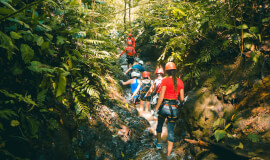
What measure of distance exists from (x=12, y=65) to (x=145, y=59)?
12325 millimetres

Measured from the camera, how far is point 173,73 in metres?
4.51

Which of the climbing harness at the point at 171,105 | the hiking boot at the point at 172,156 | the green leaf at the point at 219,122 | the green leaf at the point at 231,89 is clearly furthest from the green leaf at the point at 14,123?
the green leaf at the point at 231,89

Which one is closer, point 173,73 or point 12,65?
point 12,65

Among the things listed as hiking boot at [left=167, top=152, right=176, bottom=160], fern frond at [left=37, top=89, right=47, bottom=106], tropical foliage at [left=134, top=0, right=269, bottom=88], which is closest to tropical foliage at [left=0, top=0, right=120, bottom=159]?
fern frond at [left=37, top=89, right=47, bottom=106]

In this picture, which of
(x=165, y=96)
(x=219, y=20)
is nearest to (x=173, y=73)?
(x=165, y=96)

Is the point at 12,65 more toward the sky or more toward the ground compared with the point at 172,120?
more toward the sky

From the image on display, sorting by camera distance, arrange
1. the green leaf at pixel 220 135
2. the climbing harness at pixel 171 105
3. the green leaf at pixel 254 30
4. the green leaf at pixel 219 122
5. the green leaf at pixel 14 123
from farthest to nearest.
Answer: the climbing harness at pixel 171 105 < the green leaf at pixel 254 30 < the green leaf at pixel 219 122 < the green leaf at pixel 220 135 < the green leaf at pixel 14 123

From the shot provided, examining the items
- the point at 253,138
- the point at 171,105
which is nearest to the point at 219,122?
the point at 253,138

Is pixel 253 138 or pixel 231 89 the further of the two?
pixel 231 89

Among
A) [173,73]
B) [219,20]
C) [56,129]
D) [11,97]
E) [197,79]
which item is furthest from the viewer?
[197,79]

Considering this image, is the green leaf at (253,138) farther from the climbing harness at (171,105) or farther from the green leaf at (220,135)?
the climbing harness at (171,105)

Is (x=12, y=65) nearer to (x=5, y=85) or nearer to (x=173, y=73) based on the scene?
(x=5, y=85)

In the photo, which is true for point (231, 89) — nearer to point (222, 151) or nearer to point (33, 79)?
point (222, 151)

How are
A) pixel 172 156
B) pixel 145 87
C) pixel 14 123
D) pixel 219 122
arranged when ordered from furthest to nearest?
pixel 145 87 → pixel 172 156 → pixel 219 122 → pixel 14 123
